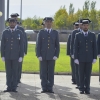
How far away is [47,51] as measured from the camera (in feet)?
32.3

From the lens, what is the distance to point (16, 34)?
9789 millimetres

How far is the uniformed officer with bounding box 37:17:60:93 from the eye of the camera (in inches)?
387

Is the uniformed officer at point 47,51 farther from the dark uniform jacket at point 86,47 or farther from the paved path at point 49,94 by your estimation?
the dark uniform jacket at point 86,47

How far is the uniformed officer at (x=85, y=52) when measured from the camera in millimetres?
9633

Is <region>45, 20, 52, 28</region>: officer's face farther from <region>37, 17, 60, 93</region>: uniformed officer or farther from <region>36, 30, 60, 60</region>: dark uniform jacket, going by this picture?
<region>36, 30, 60, 60</region>: dark uniform jacket

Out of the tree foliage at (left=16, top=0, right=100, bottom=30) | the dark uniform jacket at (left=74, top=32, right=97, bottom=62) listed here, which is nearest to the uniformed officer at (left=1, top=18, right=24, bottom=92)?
the dark uniform jacket at (left=74, top=32, right=97, bottom=62)

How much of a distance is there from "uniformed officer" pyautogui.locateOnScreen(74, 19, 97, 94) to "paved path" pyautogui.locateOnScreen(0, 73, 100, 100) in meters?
0.41

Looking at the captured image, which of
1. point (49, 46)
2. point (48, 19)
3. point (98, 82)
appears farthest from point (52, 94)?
point (98, 82)

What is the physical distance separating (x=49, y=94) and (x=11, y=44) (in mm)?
1666

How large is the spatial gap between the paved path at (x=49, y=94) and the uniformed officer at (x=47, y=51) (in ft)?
1.18

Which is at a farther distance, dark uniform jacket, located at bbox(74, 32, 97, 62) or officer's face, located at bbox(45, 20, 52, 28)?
officer's face, located at bbox(45, 20, 52, 28)

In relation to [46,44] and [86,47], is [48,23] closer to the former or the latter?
[46,44]

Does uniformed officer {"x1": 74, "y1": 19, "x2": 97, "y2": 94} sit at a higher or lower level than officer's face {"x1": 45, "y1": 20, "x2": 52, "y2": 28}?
lower

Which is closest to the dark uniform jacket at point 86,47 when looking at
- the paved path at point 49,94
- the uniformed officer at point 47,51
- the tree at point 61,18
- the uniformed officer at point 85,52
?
the uniformed officer at point 85,52
